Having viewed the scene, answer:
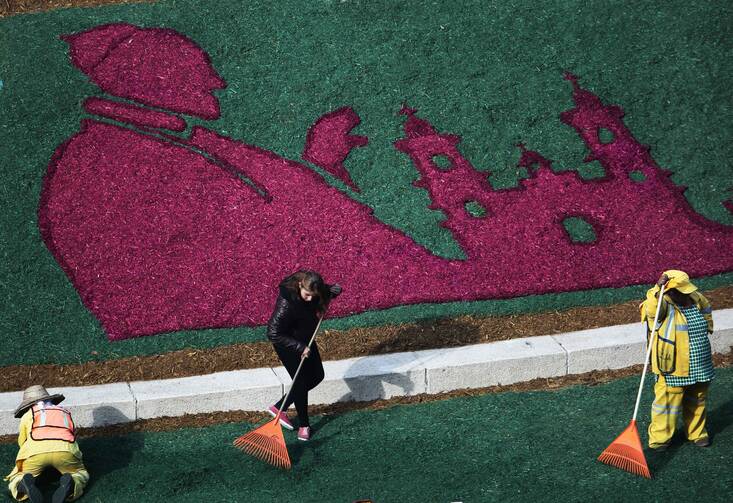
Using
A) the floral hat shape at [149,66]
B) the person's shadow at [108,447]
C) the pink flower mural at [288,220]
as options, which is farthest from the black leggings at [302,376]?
the floral hat shape at [149,66]

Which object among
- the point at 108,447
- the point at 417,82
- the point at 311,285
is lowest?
the point at 108,447

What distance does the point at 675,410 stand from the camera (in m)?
7.28

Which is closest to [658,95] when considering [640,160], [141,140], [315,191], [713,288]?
[640,160]

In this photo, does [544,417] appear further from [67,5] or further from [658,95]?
[67,5]

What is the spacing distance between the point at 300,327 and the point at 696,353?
10.8ft

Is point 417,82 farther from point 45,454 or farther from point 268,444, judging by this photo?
point 45,454

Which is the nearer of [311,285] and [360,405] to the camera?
[311,285]

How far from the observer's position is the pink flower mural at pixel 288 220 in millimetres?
9789

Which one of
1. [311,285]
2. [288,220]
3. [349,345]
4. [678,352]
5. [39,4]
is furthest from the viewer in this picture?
[39,4]

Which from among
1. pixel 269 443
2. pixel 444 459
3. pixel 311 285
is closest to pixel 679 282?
pixel 444 459

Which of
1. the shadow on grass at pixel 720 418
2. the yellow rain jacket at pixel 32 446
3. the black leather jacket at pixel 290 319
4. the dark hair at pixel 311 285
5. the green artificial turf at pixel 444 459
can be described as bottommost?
the shadow on grass at pixel 720 418

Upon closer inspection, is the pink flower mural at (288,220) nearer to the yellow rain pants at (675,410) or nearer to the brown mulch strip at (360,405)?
the brown mulch strip at (360,405)

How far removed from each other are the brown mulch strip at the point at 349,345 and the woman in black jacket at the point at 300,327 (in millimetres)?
1127

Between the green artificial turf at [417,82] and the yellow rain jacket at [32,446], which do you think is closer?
the yellow rain jacket at [32,446]
